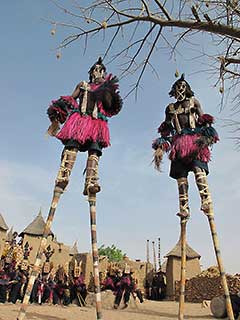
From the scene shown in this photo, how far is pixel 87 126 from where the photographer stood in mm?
4668

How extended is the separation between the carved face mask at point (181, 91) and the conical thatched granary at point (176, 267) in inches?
659

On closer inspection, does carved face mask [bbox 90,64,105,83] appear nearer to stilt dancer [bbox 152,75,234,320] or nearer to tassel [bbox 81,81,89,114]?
tassel [bbox 81,81,89,114]

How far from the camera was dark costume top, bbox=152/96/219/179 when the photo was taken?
16.8ft

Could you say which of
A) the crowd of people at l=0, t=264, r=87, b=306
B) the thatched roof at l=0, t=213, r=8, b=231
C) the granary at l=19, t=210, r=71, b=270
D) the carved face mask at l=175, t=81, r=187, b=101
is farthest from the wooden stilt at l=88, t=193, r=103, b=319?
the thatched roof at l=0, t=213, r=8, b=231

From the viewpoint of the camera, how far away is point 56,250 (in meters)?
26.4

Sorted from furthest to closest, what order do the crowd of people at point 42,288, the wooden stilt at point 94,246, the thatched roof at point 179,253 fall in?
1. the thatched roof at point 179,253
2. the crowd of people at point 42,288
3. the wooden stilt at point 94,246

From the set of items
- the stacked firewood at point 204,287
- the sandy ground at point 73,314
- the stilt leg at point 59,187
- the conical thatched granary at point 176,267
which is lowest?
the sandy ground at point 73,314

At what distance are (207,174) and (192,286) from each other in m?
17.2

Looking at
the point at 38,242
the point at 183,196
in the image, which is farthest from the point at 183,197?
the point at 38,242

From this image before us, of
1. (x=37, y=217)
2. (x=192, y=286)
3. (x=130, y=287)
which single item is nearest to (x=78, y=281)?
(x=130, y=287)

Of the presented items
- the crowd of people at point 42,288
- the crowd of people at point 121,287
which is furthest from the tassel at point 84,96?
the crowd of people at point 121,287

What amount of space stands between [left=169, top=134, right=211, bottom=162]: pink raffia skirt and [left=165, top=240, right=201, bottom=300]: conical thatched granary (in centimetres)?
1688

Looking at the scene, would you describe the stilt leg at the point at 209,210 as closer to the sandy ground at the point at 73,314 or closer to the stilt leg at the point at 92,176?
the stilt leg at the point at 92,176

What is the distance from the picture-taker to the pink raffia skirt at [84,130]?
15.0ft
